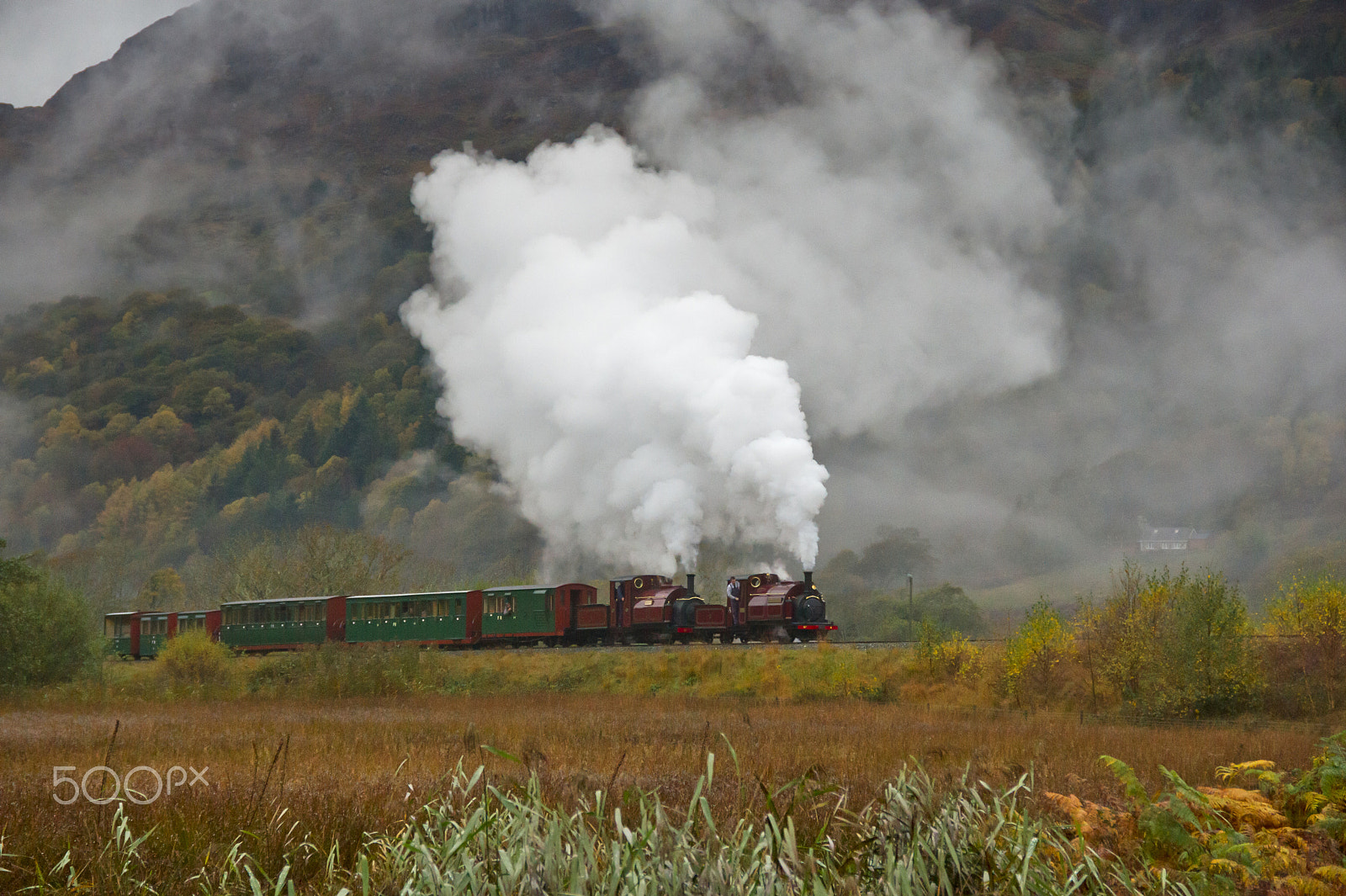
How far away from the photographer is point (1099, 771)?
1109 cm

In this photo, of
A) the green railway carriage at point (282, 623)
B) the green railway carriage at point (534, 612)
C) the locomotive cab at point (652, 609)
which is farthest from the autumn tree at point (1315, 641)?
the green railway carriage at point (282, 623)

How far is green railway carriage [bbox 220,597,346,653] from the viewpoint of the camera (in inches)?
1610

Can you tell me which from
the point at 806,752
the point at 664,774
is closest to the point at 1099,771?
the point at 806,752

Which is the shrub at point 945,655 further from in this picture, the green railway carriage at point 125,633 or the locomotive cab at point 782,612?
the green railway carriage at point 125,633

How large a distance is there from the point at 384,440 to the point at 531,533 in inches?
2163

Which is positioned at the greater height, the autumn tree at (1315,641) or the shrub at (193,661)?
the autumn tree at (1315,641)

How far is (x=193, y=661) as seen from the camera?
34062 millimetres

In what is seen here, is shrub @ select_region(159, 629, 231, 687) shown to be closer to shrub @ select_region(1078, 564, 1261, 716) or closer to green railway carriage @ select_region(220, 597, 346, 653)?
green railway carriage @ select_region(220, 597, 346, 653)

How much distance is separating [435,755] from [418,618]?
1127 inches

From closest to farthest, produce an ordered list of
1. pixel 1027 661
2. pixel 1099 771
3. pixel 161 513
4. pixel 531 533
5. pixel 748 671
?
pixel 1099 771 → pixel 1027 661 → pixel 748 671 → pixel 531 533 → pixel 161 513

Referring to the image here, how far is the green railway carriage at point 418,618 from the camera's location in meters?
38.8

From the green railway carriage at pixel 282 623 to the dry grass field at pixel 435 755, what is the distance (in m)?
14.2

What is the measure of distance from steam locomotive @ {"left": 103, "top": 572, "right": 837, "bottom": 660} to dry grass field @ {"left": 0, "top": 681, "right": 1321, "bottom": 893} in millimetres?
9131

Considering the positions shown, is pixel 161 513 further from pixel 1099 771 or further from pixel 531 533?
pixel 1099 771
